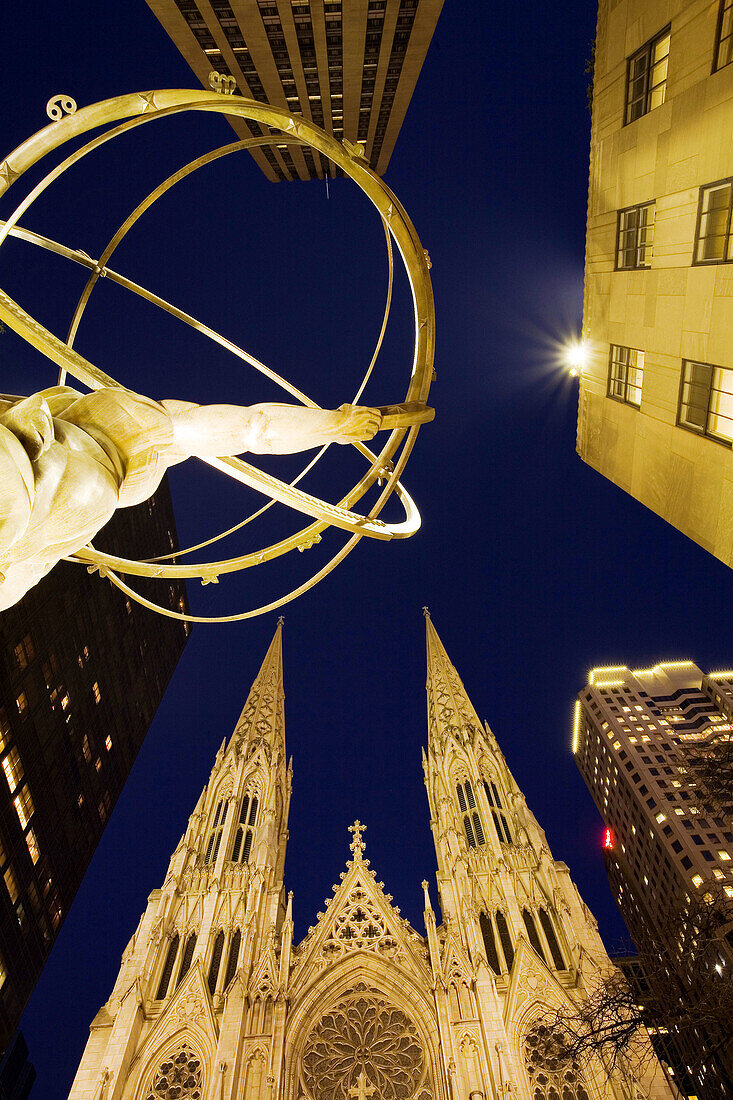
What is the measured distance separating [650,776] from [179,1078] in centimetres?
4340

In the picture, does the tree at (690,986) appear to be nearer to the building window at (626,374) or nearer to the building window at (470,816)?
the building window at (626,374)

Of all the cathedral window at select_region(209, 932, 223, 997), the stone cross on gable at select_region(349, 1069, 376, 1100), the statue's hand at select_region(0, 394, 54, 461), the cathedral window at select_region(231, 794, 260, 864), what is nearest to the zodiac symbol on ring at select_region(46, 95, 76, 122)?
the statue's hand at select_region(0, 394, 54, 461)

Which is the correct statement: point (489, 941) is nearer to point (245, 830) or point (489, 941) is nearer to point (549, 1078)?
point (549, 1078)

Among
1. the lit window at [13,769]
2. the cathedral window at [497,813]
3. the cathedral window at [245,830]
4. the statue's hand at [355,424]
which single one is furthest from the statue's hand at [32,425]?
the cathedral window at [497,813]

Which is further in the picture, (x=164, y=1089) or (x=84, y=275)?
(x=84, y=275)

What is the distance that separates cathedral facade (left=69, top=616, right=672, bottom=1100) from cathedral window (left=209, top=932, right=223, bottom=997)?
7cm

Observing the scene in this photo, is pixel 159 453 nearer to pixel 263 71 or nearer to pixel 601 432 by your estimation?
pixel 601 432

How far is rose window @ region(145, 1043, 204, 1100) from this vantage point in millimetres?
21891

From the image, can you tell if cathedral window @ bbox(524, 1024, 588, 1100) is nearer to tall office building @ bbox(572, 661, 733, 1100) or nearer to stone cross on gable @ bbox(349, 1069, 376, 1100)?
stone cross on gable @ bbox(349, 1069, 376, 1100)

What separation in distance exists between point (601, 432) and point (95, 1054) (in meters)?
26.6

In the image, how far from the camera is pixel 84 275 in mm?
53406

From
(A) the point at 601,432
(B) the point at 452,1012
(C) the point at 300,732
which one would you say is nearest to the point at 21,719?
(B) the point at 452,1012

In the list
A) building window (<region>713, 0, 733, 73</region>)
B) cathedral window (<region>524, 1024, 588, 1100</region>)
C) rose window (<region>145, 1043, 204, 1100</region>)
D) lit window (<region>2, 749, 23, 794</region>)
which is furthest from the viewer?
lit window (<region>2, 749, 23, 794</region>)

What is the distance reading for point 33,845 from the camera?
28.9 m
